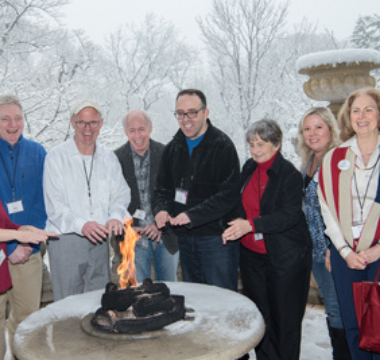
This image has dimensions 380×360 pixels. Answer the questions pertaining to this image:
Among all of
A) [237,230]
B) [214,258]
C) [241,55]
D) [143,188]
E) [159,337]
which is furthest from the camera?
[241,55]

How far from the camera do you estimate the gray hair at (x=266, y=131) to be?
3197 millimetres

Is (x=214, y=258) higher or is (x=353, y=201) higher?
(x=353, y=201)

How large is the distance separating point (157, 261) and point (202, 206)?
850mm

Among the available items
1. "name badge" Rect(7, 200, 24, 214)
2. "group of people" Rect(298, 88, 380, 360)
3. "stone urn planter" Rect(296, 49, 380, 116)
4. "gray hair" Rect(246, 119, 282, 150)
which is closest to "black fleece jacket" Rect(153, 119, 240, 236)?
"gray hair" Rect(246, 119, 282, 150)

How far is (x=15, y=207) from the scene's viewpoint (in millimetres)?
3396

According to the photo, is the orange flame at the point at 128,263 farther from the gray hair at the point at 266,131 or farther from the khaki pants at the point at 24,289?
the gray hair at the point at 266,131

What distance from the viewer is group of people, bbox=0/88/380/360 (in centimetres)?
294

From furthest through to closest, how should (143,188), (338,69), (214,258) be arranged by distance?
(338,69) < (143,188) < (214,258)

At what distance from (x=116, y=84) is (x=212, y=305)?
15.5 metres

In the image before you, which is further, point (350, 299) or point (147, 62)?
point (147, 62)

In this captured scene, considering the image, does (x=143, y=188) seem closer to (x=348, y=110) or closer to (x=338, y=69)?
(x=348, y=110)

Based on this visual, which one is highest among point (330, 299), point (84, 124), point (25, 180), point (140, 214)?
point (84, 124)

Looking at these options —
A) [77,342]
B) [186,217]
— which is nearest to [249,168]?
[186,217]

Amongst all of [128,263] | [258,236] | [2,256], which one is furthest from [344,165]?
[2,256]
